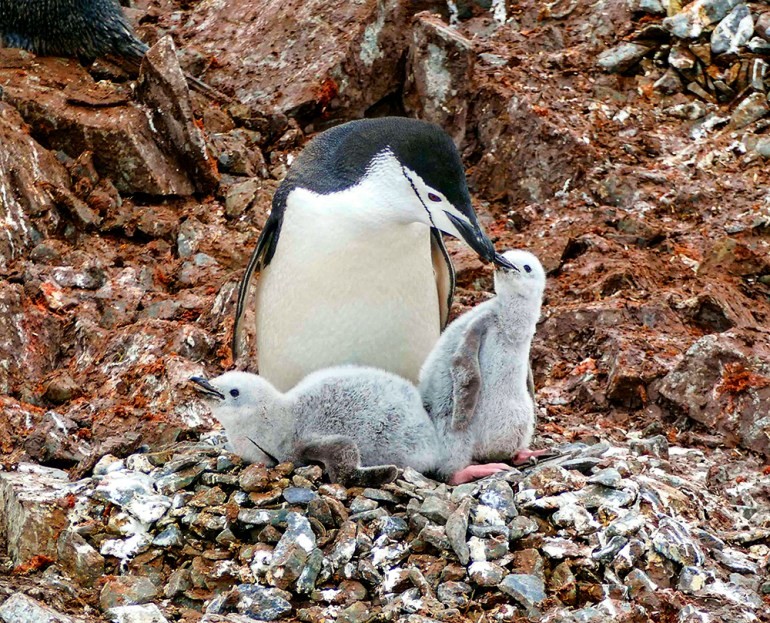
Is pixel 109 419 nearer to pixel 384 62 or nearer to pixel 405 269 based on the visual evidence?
pixel 405 269

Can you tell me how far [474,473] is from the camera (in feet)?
14.9

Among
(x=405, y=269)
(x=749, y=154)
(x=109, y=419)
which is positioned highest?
(x=749, y=154)

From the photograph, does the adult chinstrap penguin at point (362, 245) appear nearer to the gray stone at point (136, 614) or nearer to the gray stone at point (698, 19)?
the gray stone at point (136, 614)

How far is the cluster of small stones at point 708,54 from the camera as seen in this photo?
24.7ft

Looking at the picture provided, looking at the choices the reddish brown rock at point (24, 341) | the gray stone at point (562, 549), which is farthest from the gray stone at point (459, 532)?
the reddish brown rock at point (24, 341)

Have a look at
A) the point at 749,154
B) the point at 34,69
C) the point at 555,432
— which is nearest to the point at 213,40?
the point at 34,69

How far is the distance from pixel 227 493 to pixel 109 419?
1458mm

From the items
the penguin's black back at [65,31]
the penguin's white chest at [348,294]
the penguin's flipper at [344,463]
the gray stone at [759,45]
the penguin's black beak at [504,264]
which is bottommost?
the penguin's flipper at [344,463]

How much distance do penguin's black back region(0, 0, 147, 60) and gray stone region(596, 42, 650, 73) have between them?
3.27 metres

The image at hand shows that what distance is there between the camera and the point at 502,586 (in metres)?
Result: 3.90

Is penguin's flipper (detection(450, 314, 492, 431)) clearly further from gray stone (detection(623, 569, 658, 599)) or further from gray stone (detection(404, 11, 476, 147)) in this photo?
gray stone (detection(404, 11, 476, 147))

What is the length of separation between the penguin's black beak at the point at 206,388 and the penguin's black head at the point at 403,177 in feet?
3.25

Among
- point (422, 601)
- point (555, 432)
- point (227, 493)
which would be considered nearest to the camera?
point (422, 601)

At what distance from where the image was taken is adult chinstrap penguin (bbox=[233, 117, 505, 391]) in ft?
15.5
